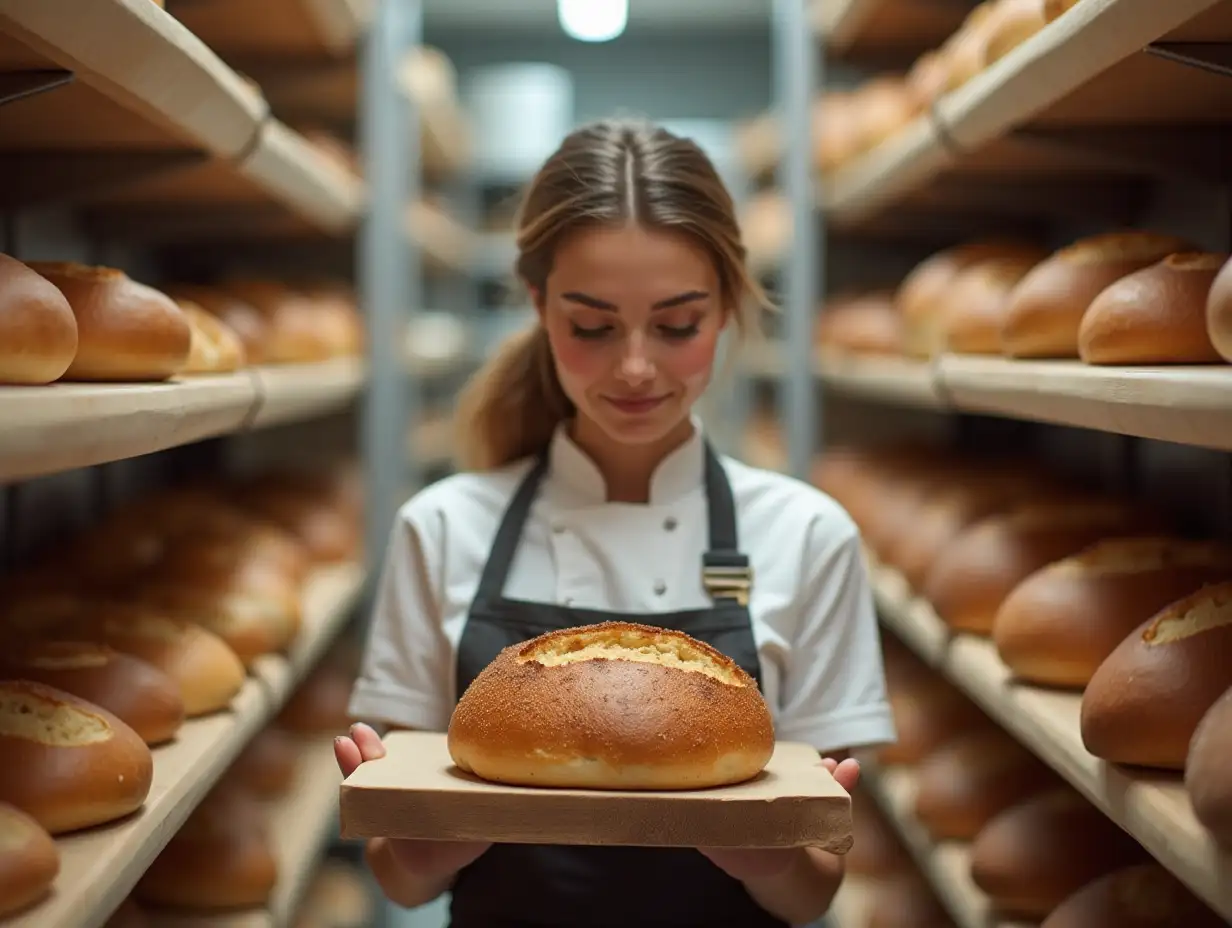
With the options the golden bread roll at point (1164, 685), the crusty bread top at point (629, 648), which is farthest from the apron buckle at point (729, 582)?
the golden bread roll at point (1164, 685)

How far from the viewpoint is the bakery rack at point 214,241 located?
1280 mm

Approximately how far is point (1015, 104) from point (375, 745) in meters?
1.16

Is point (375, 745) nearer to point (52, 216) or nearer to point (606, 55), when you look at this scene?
point (52, 216)

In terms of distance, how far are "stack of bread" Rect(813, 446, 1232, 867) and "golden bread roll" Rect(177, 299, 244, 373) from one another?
3.62 feet

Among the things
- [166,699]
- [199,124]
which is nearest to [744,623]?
[166,699]

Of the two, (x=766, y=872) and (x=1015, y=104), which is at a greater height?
(x=1015, y=104)

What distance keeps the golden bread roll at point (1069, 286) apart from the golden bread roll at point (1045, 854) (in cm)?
63

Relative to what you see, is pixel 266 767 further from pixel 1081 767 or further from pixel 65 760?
pixel 1081 767

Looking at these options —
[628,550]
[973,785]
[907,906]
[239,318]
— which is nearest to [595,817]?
[628,550]

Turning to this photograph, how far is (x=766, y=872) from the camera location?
1.32 meters

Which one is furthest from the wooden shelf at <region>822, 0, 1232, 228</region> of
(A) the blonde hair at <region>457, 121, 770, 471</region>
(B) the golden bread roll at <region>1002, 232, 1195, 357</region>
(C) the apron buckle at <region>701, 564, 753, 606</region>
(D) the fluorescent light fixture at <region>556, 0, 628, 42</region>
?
(D) the fluorescent light fixture at <region>556, 0, 628, 42</region>

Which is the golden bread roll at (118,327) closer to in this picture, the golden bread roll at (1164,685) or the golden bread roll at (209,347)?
the golden bread roll at (209,347)

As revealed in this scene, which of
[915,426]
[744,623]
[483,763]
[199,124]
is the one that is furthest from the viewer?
[915,426]

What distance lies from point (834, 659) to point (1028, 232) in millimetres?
1816
